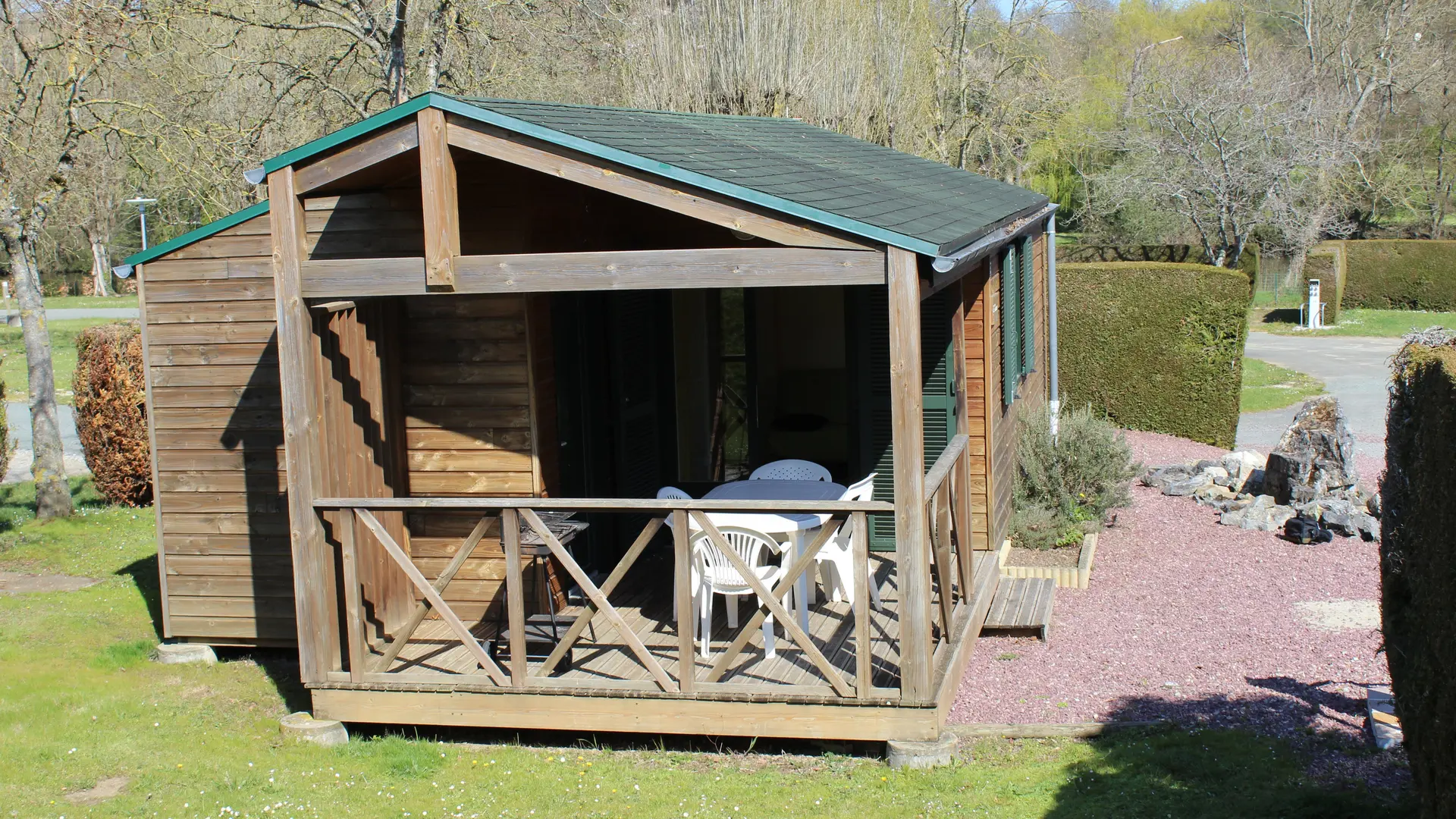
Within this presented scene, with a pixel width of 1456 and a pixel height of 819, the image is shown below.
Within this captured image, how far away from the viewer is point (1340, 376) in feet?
63.2

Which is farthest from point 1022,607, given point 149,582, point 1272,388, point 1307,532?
point 1272,388

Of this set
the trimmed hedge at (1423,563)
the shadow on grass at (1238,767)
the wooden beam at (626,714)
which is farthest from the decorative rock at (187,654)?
the trimmed hedge at (1423,563)

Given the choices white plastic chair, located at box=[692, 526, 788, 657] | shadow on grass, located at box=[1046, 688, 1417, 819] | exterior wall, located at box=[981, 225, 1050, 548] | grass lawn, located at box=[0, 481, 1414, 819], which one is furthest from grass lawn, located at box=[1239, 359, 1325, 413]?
grass lawn, located at box=[0, 481, 1414, 819]

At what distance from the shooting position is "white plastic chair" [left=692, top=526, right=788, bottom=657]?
6.21 metres

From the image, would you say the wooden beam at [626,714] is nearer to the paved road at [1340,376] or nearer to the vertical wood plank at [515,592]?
the vertical wood plank at [515,592]

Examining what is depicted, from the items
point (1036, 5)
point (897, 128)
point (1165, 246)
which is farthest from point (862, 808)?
point (1165, 246)

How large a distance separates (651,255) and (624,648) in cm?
221

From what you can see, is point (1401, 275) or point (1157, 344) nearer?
point (1157, 344)

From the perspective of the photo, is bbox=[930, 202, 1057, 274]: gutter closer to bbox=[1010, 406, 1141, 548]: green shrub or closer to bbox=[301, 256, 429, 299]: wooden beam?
bbox=[1010, 406, 1141, 548]: green shrub

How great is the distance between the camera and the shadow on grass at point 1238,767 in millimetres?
4734

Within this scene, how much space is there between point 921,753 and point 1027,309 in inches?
226

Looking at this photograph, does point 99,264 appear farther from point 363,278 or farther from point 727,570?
point 727,570

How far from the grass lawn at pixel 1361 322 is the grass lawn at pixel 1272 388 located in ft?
17.7

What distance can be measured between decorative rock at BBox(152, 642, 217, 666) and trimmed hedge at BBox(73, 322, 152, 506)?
5.30 metres
